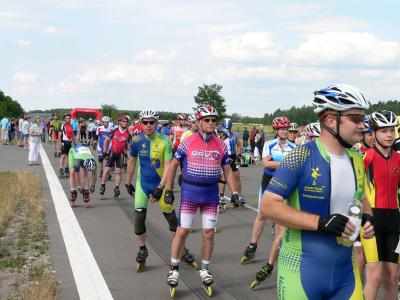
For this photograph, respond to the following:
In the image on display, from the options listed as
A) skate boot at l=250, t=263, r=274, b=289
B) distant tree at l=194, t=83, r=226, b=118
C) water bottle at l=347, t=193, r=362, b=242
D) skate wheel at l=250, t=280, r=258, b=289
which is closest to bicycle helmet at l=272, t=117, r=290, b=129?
skate boot at l=250, t=263, r=274, b=289

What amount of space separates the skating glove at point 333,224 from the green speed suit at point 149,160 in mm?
4909

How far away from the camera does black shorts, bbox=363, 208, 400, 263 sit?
5.50 meters

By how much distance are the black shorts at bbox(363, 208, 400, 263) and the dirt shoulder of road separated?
341cm

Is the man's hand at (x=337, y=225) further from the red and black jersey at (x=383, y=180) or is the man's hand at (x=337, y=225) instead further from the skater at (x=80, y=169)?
the skater at (x=80, y=169)

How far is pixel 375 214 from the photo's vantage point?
5590mm

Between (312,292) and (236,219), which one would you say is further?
(236,219)

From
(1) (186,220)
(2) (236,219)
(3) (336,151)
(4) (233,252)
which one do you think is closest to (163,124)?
(2) (236,219)

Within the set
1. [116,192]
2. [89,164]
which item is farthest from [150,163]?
[116,192]

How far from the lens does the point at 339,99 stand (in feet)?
11.5

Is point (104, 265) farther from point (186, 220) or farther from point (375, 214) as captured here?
point (375, 214)

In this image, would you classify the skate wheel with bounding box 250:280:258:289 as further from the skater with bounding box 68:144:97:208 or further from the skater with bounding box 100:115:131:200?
the skater with bounding box 100:115:131:200

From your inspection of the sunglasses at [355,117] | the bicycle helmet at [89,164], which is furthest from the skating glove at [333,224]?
the bicycle helmet at [89,164]

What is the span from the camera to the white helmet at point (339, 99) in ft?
11.4

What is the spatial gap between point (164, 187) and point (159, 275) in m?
1.17
